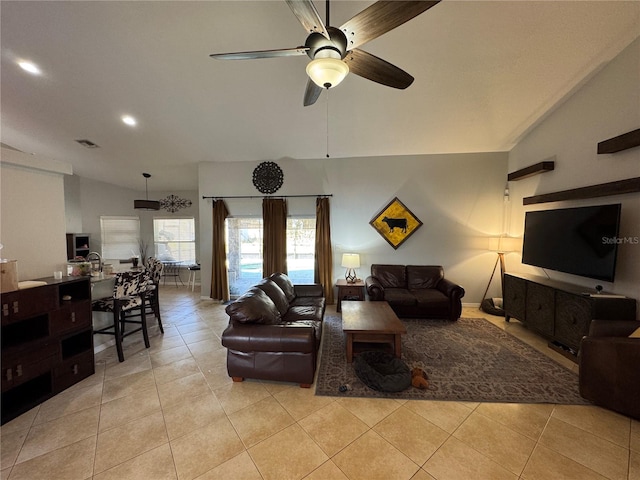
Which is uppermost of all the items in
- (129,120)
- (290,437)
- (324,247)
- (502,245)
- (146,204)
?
(129,120)

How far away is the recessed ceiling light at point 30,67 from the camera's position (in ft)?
8.93

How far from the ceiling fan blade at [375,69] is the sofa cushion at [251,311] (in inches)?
90.4

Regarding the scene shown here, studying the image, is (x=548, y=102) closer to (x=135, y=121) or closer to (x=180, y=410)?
(x=180, y=410)

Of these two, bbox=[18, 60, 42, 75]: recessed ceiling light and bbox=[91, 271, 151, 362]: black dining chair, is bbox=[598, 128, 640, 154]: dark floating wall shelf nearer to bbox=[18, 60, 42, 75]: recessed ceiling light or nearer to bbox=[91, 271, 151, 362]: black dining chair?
bbox=[91, 271, 151, 362]: black dining chair

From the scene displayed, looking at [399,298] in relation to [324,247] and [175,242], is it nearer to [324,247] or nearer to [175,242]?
[324,247]

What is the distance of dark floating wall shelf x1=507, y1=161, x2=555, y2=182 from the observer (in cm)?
355

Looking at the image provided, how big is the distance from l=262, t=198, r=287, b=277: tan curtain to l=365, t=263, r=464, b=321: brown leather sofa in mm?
1886

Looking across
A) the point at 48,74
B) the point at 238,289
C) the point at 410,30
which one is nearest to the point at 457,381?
the point at 410,30

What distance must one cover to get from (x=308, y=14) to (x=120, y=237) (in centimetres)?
796

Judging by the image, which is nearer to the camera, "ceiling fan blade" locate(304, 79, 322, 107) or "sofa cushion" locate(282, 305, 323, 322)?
"ceiling fan blade" locate(304, 79, 322, 107)

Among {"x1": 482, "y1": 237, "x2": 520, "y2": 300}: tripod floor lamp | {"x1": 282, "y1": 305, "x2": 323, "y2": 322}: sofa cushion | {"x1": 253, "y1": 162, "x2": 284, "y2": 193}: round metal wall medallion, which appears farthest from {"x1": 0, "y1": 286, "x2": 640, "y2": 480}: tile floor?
{"x1": 253, "y1": 162, "x2": 284, "y2": 193}: round metal wall medallion

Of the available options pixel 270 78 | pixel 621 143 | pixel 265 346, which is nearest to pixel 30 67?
pixel 270 78

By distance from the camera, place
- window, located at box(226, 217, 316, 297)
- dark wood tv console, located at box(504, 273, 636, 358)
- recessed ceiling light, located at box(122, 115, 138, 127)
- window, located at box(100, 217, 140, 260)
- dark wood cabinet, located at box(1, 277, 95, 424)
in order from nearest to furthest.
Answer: dark wood cabinet, located at box(1, 277, 95, 424) → dark wood tv console, located at box(504, 273, 636, 358) → recessed ceiling light, located at box(122, 115, 138, 127) → window, located at box(226, 217, 316, 297) → window, located at box(100, 217, 140, 260)

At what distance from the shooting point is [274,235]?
4.97 m
